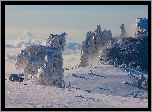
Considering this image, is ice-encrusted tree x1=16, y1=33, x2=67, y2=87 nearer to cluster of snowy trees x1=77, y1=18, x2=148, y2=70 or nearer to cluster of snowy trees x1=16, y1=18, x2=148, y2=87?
cluster of snowy trees x1=16, y1=18, x2=148, y2=87

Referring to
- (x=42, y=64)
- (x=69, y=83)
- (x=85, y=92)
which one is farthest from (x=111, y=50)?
(x=85, y=92)

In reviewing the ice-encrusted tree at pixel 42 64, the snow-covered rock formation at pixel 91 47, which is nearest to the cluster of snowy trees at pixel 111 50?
the snow-covered rock formation at pixel 91 47

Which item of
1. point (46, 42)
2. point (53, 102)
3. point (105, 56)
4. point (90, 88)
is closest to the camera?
point (53, 102)

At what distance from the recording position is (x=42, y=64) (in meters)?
35.9

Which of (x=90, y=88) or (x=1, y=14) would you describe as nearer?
(x=1, y=14)

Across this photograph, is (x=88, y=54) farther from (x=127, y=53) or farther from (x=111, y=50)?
(x=127, y=53)

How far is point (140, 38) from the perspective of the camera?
70938 mm

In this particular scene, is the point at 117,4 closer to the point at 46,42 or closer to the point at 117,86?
the point at 117,86

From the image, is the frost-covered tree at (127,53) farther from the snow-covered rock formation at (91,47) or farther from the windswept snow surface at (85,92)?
the windswept snow surface at (85,92)

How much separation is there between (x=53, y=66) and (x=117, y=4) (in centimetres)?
2055

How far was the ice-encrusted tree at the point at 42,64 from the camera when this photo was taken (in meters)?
34.7

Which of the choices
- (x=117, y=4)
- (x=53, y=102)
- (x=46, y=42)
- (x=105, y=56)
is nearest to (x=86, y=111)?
(x=53, y=102)

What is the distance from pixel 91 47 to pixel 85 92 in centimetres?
4817

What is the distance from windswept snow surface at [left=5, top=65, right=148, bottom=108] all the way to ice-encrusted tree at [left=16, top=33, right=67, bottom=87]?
1.68 metres
